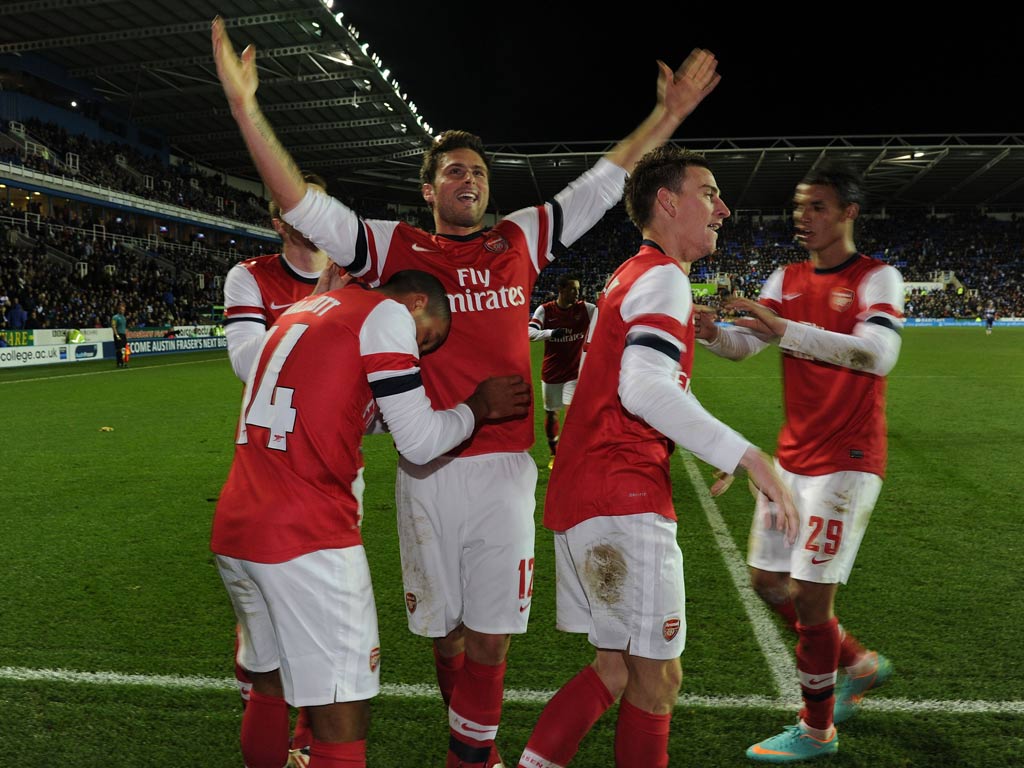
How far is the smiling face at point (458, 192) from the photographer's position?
3088 mm

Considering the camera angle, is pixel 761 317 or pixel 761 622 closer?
pixel 761 317

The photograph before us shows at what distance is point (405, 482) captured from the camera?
2.90 metres

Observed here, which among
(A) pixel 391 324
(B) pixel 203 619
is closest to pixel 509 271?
(A) pixel 391 324

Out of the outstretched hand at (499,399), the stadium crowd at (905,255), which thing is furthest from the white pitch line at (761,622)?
the stadium crowd at (905,255)

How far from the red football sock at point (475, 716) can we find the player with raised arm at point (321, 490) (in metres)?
0.60

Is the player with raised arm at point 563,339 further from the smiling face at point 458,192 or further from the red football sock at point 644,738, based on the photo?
the red football sock at point 644,738

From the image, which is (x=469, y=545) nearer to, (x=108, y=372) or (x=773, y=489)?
(x=773, y=489)

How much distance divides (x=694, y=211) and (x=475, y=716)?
1891 mm

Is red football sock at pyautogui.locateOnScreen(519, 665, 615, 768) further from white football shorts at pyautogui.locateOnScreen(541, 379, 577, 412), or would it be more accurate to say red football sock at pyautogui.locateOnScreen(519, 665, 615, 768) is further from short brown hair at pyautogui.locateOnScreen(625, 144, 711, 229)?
white football shorts at pyautogui.locateOnScreen(541, 379, 577, 412)

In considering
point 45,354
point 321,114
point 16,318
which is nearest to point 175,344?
point 16,318

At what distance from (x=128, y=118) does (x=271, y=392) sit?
146ft

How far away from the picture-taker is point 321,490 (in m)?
2.21

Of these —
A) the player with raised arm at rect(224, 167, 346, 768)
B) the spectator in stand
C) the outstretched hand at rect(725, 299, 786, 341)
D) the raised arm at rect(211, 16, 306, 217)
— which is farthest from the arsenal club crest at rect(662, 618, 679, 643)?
the spectator in stand

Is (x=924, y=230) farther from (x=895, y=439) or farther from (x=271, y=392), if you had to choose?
(x=271, y=392)
